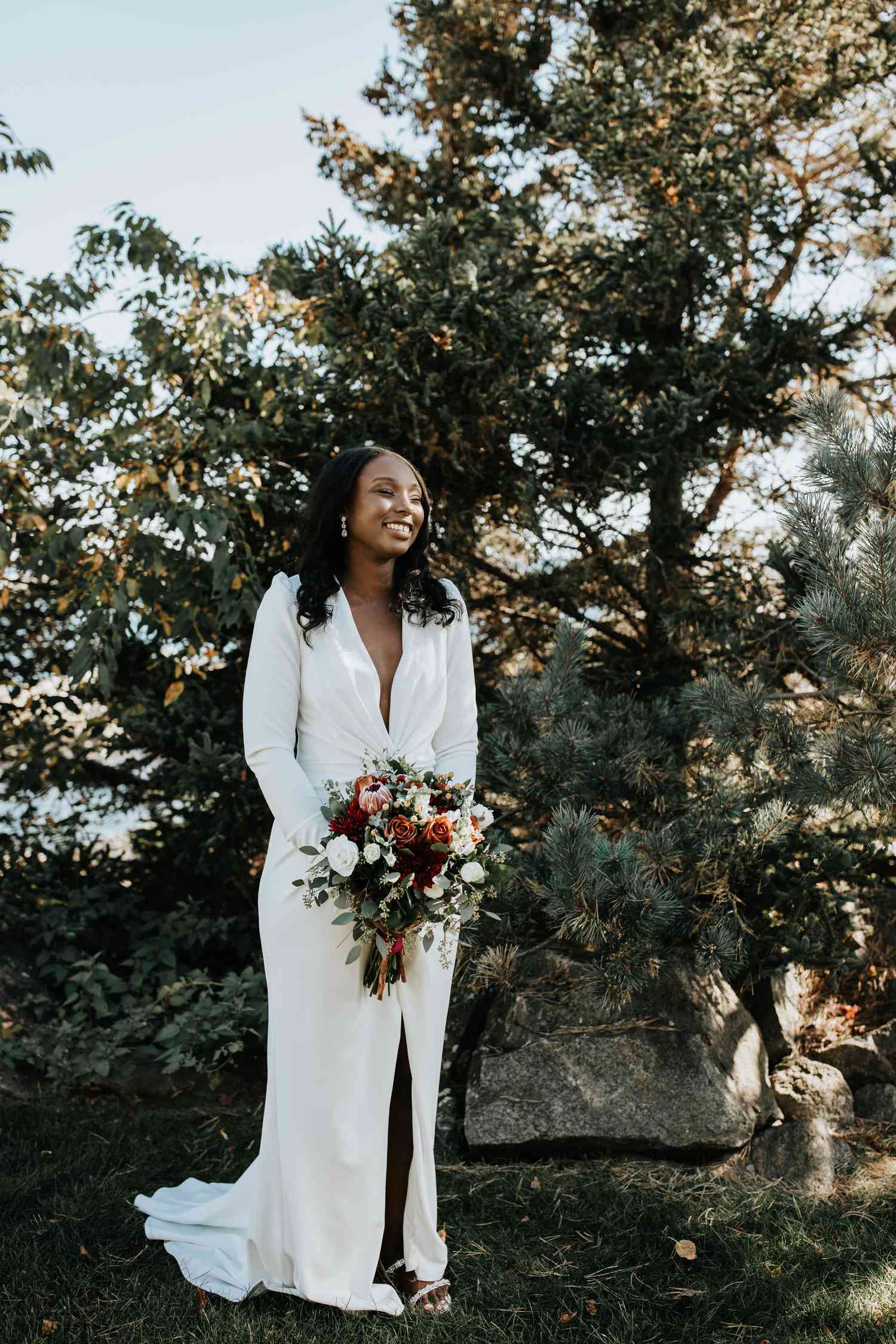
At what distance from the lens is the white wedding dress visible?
2680 mm

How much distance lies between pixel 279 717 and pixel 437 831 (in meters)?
0.60

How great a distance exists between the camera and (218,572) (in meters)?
4.23

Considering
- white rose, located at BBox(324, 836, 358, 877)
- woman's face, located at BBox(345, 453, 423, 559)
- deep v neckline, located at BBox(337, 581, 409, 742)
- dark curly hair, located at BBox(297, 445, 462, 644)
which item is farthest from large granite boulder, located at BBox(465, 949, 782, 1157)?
woman's face, located at BBox(345, 453, 423, 559)

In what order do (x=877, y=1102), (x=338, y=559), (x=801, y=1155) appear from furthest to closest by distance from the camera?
(x=877, y=1102) < (x=801, y=1155) < (x=338, y=559)

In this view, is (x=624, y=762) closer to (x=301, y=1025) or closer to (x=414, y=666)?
(x=414, y=666)

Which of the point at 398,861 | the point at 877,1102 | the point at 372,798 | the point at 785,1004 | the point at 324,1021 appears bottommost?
the point at 877,1102

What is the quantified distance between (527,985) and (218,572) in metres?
2.07

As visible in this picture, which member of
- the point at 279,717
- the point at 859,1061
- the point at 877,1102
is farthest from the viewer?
the point at 859,1061

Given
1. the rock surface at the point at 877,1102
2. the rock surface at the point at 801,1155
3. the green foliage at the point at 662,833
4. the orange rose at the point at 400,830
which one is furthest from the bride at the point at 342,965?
the rock surface at the point at 877,1102

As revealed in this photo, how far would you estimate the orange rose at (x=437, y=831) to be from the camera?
8.02ft

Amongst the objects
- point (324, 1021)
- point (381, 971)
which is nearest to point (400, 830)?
point (381, 971)

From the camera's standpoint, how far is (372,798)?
8.06 feet

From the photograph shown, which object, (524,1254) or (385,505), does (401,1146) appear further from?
(385,505)

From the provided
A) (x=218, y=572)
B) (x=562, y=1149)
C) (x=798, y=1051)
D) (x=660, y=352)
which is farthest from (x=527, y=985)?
(x=660, y=352)
